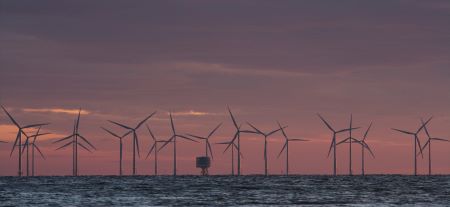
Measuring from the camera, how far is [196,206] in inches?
4513

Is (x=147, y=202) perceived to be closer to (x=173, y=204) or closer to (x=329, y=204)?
(x=173, y=204)

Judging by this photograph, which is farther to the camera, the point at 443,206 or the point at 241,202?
the point at 241,202

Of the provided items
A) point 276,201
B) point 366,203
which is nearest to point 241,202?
point 276,201

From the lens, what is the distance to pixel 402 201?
128250mm

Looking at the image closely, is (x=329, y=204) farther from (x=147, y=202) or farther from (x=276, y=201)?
(x=147, y=202)

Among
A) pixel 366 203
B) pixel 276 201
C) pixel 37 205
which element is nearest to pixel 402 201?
pixel 366 203

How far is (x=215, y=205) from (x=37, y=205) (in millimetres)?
22681

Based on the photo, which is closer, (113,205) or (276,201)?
(113,205)

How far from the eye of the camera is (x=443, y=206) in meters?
114

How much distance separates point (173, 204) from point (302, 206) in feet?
56.7

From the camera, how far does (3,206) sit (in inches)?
4564

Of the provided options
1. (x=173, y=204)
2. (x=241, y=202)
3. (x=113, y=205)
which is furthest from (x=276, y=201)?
(x=113, y=205)

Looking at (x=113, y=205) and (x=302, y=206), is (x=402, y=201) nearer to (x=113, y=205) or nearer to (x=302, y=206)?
(x=302, y=206)

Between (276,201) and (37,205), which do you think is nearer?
(37,205)
